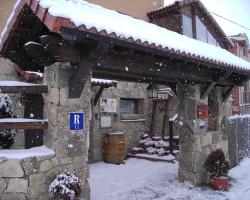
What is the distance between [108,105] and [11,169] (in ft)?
22.8

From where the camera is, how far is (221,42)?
42.1ft

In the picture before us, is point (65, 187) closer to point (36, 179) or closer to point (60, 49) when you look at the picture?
point (36, 179)

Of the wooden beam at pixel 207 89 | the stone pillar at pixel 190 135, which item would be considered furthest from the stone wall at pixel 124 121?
the wooden beam at pixel 207 89

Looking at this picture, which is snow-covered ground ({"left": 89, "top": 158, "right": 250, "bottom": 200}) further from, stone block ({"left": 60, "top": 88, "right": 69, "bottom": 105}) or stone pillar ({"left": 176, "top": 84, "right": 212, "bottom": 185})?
stone block ({"left": 60, "top": 88, "right": 69, "bottom": 105})

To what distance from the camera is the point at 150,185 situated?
25.9ft

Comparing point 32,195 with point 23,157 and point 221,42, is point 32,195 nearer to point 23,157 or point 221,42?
point 23,157

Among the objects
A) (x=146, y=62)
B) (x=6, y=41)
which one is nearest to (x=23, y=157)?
(x=6, y=41)

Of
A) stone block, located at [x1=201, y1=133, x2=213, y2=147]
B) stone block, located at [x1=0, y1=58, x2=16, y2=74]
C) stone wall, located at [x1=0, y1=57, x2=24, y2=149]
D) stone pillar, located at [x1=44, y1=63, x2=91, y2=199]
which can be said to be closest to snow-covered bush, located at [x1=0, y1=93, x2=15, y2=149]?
stone pillar, located at [x1=44, y1=63, x2=91, y2=199]

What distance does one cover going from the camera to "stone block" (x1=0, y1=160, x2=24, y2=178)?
430 cm

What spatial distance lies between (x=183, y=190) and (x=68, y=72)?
4160 millimetres

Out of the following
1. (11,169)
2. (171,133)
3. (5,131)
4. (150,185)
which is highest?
(5,131)

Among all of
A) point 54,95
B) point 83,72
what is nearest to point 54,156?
point 54,95

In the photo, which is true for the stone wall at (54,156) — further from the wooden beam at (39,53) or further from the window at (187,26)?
the window at (187,26)

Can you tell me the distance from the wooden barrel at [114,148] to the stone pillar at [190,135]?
3.08 m
